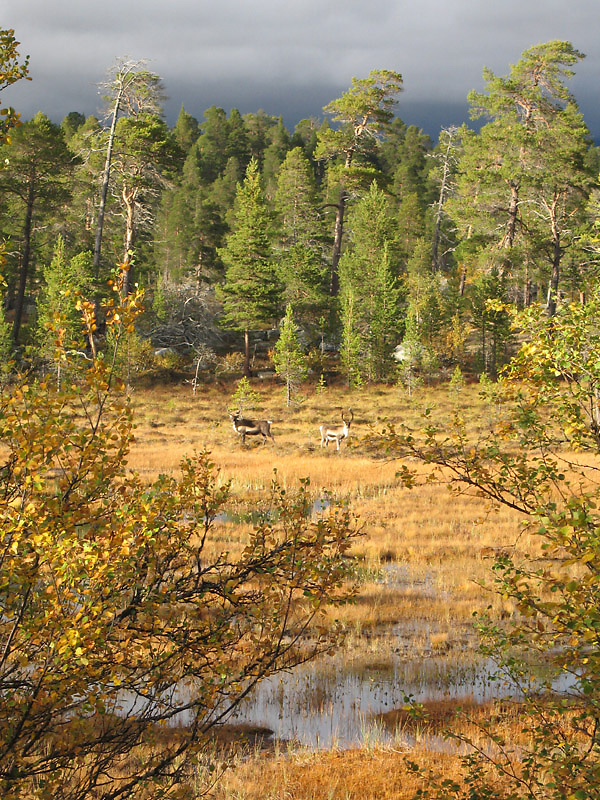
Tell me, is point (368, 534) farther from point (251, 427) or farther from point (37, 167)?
point (37, 167)

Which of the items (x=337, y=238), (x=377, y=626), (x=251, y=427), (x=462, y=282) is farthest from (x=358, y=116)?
(x=377, y=626)

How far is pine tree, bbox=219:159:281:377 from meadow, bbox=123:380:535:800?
1575cm

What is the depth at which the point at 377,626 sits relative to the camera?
11508 mm

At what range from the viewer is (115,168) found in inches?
1746

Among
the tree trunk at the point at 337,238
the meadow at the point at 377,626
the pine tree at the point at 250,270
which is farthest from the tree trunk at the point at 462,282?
the meadow at the point at 377,626

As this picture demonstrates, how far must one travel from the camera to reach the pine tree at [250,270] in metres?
45.6

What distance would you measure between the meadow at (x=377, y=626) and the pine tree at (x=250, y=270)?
1575 cm

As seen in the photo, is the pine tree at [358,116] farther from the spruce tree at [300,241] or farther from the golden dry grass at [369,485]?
the golden dry grass at [369,485]

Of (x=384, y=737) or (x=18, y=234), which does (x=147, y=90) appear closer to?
(x=18, y=234)

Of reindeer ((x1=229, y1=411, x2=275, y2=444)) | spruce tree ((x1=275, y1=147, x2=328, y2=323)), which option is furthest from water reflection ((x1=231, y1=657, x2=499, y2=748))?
Answer: spruce tree ((x1=275, y1=147, x2=328, y2=323))

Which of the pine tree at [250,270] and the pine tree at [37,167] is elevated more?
the pine tree at [37,167]

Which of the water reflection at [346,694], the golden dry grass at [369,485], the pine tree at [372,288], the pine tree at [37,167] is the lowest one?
the golden dry grass at [369,485]

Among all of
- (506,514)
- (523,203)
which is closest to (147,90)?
(523,203)

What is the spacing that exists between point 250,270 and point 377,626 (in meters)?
36.9
